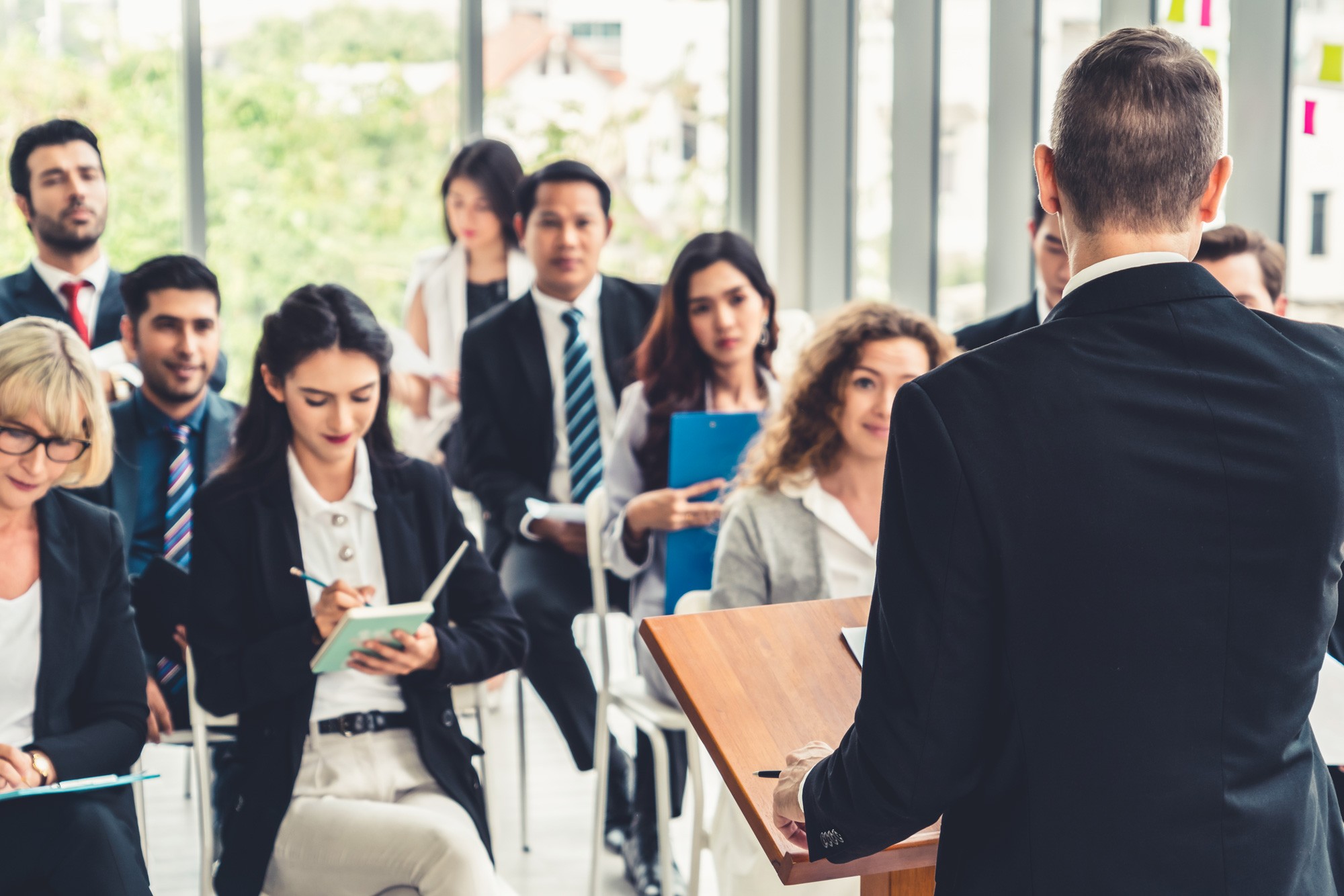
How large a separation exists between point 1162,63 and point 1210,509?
0.38 meters

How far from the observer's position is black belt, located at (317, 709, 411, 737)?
2377mm

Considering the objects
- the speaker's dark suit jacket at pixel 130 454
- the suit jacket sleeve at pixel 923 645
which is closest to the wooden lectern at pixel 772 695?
the suit jacket sleeve at pixel 923 645

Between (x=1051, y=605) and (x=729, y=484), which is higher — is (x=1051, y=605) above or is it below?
above

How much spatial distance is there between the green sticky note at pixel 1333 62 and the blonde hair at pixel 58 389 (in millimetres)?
2713

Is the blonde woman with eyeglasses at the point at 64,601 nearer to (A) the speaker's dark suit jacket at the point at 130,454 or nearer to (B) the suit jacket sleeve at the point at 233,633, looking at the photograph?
(B) the suit jacket sleeve at the point at 233,633

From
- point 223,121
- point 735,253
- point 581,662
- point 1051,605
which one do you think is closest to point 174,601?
point 581,662

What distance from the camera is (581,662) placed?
349cm

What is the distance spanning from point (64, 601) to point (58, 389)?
38cm

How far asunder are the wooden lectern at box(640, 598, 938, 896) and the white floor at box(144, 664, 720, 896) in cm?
115

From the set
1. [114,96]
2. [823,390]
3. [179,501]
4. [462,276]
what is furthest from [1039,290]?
[114,96]

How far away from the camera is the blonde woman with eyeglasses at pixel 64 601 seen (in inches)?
81.7

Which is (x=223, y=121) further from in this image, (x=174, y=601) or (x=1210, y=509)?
(x=1210, y=509)

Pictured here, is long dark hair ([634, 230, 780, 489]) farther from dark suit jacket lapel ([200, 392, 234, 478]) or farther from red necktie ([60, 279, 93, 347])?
red necktie ([60, 279, 93, 347])

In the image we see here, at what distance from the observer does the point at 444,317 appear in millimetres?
4703
